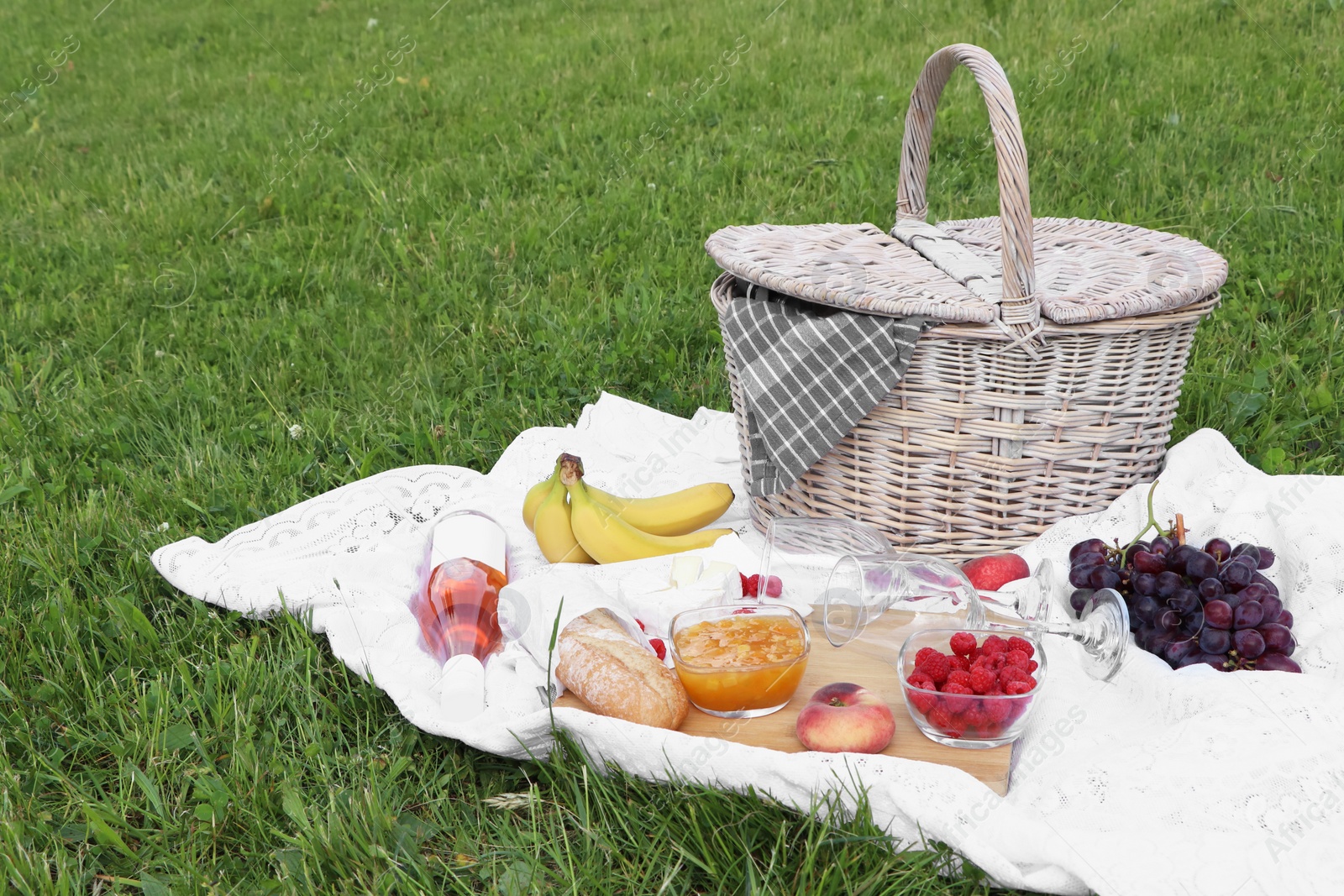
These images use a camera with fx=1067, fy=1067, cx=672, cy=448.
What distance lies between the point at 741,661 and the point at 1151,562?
79cm

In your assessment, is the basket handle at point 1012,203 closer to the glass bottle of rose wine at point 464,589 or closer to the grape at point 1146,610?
the grape at point 1146,610

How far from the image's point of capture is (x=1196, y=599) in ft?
6.01

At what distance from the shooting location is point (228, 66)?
23.6ft

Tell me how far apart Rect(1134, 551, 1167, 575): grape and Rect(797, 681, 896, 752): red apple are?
0.59 meters

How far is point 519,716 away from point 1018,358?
3.69 ft

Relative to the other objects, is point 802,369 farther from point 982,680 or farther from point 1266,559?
point 1266,559

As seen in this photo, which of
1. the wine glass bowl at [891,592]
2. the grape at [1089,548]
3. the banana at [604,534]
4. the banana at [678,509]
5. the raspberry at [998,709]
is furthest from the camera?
the banana at [678,509]

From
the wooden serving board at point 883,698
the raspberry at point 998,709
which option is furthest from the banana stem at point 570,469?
the raspberry at point 998,709

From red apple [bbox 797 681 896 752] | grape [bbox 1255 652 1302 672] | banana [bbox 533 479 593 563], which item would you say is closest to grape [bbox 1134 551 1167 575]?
grape [bbox 1255 652 1302 672]

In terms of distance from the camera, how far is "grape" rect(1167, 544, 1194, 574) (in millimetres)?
1881

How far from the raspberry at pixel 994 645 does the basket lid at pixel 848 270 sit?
61 cm

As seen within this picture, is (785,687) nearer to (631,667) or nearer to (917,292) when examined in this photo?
(631,667)

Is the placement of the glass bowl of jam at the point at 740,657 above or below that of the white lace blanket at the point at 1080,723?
above

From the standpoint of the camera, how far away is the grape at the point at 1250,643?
5.75ft
